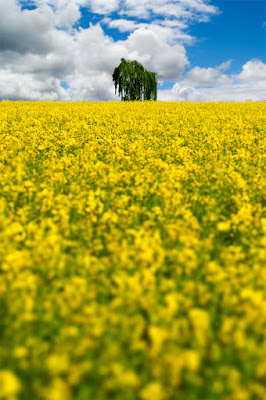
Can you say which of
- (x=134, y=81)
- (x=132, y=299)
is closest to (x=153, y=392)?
(x=132, y=299)

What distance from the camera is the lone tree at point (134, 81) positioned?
3102 centimetres

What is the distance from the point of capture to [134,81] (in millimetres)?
32062

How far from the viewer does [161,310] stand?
2.42m

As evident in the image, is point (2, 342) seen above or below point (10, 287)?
below

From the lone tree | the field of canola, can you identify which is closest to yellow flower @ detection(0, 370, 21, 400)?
the field of canola

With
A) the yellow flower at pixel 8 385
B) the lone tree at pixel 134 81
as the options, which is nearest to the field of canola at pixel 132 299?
the yellow flower at pixel 8 385

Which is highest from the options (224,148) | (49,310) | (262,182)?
(224,148)

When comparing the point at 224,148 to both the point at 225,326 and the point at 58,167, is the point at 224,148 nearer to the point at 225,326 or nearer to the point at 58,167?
the point at 58,167

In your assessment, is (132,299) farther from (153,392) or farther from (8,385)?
(8,385)

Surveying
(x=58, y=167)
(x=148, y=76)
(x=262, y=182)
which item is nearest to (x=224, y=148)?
(x=262, y=182)

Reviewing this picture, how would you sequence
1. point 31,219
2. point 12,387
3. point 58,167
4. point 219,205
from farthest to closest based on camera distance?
point 58,167
point 219,205
point 31,219
point 12,387

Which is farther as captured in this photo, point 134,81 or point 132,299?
point 134,81

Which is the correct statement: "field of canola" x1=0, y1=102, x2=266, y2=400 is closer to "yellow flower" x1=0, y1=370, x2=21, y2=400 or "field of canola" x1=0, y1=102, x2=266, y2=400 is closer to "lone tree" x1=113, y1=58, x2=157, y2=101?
"yellow flower" x1=0, y1=370, x2=21, y2=400

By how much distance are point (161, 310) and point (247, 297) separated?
0.87m
